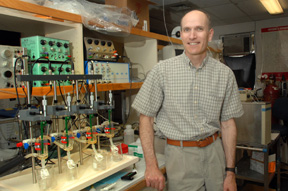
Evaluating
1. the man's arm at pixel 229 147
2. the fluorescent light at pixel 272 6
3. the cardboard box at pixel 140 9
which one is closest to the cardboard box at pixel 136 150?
the man's arm at pixel 229 147

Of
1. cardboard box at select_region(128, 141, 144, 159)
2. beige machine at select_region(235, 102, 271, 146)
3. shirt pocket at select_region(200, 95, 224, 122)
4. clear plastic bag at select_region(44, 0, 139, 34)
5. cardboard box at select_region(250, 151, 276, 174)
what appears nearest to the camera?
shirt pocket at select_region(200, 95, 224, 122)

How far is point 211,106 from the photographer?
1414 mm

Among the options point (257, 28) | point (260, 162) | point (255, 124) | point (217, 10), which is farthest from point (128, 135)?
point (257, 28)

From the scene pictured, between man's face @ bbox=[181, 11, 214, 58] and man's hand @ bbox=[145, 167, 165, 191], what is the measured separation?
694 mm

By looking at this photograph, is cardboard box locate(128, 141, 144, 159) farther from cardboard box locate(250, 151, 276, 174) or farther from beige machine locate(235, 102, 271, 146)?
cardboard box locate(250, 151, 276, 174)

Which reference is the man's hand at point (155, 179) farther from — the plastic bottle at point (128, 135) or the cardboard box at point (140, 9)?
the cardboard box at point (140, 9)

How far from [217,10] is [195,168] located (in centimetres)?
396

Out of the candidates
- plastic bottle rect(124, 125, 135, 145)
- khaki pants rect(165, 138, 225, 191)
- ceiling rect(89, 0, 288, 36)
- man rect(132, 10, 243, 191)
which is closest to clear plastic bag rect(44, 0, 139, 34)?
man rect(132, 10, 243, 191)

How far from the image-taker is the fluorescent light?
405 cm

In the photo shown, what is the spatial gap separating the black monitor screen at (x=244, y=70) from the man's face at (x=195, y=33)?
226 cm

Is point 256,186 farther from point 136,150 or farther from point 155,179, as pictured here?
point 155,179

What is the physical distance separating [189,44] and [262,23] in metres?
4.89

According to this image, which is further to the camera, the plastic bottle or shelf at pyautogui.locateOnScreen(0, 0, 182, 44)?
the plastic bottle

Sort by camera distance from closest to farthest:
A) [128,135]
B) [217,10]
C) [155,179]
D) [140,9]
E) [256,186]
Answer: [155,179] → [128,135] → [140,9] → [256,186] → [217,10]
